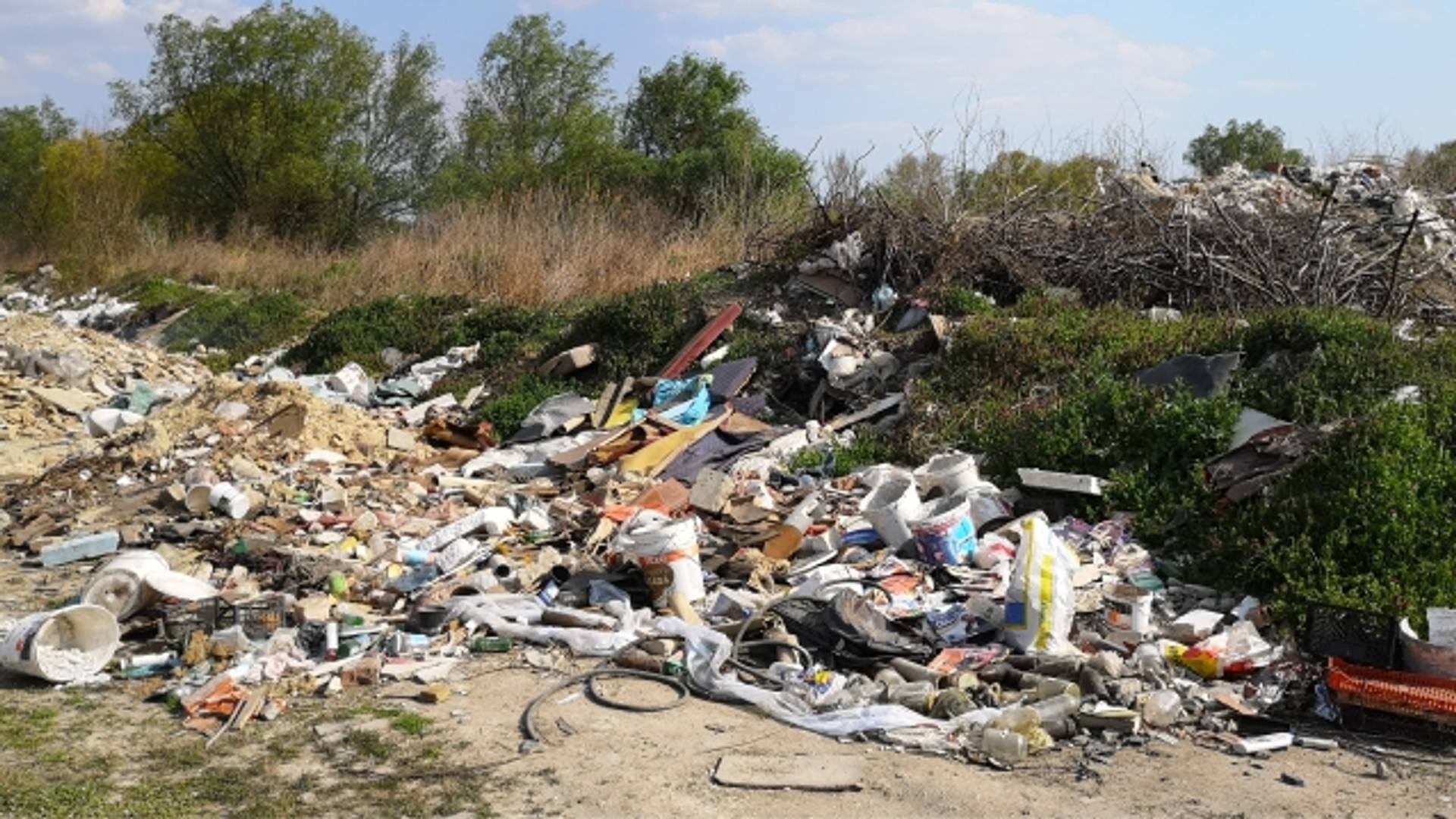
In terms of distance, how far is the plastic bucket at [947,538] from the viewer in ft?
21.1

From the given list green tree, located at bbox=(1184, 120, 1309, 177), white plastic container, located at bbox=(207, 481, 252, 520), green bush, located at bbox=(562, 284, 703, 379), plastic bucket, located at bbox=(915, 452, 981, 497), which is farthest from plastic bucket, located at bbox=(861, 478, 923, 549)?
green tree, located at bbox=(1184, 120, 1309, 177)

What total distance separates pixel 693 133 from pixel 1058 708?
25243mm

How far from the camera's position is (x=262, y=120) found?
33.8 m

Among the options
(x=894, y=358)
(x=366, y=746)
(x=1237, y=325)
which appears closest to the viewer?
(x=366, y=746)

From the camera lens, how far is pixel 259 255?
24.6 metres

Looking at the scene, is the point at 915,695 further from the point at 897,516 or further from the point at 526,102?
the point at 526,102

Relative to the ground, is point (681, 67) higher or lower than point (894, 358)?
higher

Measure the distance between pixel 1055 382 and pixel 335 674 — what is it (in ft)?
17.6

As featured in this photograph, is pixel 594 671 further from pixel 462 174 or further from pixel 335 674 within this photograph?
pixel 462 174

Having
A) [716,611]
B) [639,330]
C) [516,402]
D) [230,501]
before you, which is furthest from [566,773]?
[639,330]

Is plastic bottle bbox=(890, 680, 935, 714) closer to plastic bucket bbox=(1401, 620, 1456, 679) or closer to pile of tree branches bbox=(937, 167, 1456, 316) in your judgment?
plastic bucket bbox=(1401, 620, 1456, 679)

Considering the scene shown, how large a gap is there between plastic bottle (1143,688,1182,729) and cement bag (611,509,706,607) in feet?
7.27

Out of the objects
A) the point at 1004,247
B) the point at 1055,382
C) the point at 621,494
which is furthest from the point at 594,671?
the point at 1004,247

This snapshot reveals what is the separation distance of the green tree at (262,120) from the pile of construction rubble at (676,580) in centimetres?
2497
